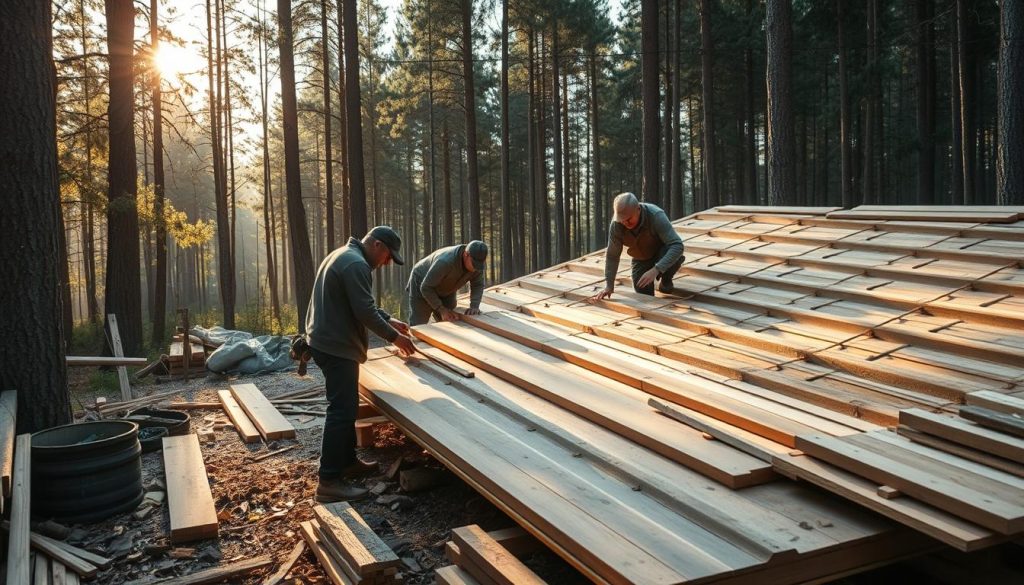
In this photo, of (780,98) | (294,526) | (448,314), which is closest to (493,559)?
(294,526)

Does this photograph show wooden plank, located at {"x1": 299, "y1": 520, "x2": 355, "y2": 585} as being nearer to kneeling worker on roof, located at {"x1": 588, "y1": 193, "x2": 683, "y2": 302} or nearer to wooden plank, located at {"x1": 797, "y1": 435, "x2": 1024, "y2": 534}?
wooden plank, located at {"x1": 797, "y1": 435, "x2": 1024, "y2": 534}

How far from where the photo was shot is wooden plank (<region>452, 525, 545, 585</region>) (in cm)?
283

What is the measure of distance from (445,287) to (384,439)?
75.3 inches

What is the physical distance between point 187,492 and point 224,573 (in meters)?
1.19

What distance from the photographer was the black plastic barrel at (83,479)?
428 cm

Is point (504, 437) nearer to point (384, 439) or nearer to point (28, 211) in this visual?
point (384, 439)

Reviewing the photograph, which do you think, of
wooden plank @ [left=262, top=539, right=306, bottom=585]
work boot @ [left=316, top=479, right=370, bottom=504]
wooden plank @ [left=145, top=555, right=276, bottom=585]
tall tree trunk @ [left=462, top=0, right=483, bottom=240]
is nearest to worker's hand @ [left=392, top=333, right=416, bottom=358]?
work boot @ [left=316, top=479, right=370, bottom=504]

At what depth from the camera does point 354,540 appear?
3455mm

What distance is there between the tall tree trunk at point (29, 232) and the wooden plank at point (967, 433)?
221 inches

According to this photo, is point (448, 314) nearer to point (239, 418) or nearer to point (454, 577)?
point (239, 418)

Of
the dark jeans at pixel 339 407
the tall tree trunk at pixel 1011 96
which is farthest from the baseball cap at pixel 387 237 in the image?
the tall tree trunk at pixel 1011 96

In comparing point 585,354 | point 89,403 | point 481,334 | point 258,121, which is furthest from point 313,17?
point 585,354

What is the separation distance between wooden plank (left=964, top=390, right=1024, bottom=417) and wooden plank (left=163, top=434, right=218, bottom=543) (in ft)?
13.5

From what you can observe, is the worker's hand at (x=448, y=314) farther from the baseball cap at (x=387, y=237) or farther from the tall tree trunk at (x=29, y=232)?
the tall tree trunk at (x=29, y=232)
